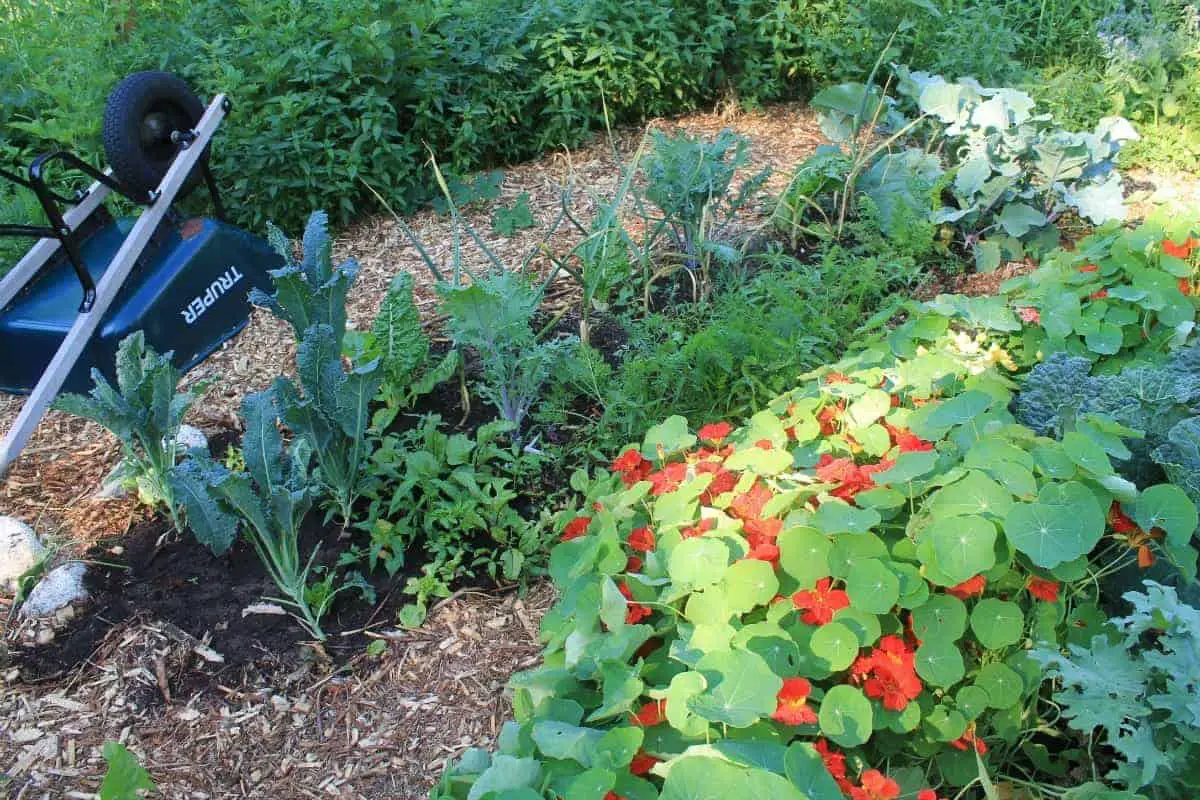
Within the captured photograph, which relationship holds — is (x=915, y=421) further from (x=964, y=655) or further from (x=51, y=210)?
(x=51, y=210)

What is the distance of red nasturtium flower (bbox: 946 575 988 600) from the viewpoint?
1.79 metres

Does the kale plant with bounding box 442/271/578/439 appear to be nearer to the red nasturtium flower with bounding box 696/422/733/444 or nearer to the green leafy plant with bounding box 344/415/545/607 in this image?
the green leafy plant with bounding box 344/415/545/607

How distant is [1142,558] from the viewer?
1.91 m

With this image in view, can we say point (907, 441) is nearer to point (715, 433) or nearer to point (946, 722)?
point (715, 433)

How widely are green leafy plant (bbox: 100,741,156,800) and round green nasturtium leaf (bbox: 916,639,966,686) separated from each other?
144cm

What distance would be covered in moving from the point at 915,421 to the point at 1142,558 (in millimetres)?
538

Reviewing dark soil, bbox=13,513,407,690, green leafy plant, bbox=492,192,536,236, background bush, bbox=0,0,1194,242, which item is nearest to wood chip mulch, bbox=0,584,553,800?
dark soil, bbox=13,513,407,690

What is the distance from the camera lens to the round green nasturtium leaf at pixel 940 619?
179cm

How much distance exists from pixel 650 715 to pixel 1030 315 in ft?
5.98

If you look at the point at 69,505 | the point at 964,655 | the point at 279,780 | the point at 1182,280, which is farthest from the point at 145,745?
the point at 1182,280

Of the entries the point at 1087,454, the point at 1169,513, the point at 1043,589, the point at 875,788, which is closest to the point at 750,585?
the point at 875,788

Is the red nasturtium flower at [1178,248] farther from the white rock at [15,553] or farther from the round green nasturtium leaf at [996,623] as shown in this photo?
the white rock at [15,553]

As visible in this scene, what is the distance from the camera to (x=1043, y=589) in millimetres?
1869

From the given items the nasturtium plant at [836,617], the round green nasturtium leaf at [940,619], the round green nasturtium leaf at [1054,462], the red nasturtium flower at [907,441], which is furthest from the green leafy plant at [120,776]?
the round green nasturtium leaf at [1054,462]
